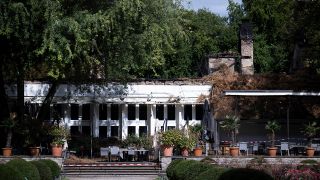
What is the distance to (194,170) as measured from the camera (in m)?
19.7

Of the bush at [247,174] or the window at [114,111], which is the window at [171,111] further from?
the bush at [247,174]

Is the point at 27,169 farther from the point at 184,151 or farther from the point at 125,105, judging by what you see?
the point at 125,105

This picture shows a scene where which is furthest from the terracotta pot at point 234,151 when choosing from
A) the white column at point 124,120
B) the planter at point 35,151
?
the white column at point 124,120

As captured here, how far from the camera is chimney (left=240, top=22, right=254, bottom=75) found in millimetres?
42250

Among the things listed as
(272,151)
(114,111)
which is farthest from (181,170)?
(114,111)

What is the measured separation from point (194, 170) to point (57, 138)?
12485mm

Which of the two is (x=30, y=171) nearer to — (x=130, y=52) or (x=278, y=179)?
(x=278, y=179)

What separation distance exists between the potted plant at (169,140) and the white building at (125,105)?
782cm

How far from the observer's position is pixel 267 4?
52281 millimetres

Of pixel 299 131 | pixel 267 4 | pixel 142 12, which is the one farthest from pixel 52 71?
pixel 267 4

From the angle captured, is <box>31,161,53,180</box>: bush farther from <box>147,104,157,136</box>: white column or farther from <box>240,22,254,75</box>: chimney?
<box>240,22,254,75</box>: chimney

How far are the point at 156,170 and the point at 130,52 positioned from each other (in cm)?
534

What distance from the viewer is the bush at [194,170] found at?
1913cm

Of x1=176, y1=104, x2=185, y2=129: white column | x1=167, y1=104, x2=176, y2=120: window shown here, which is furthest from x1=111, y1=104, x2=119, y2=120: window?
x1=176, y1=104, x2=185, y2=129: white column
